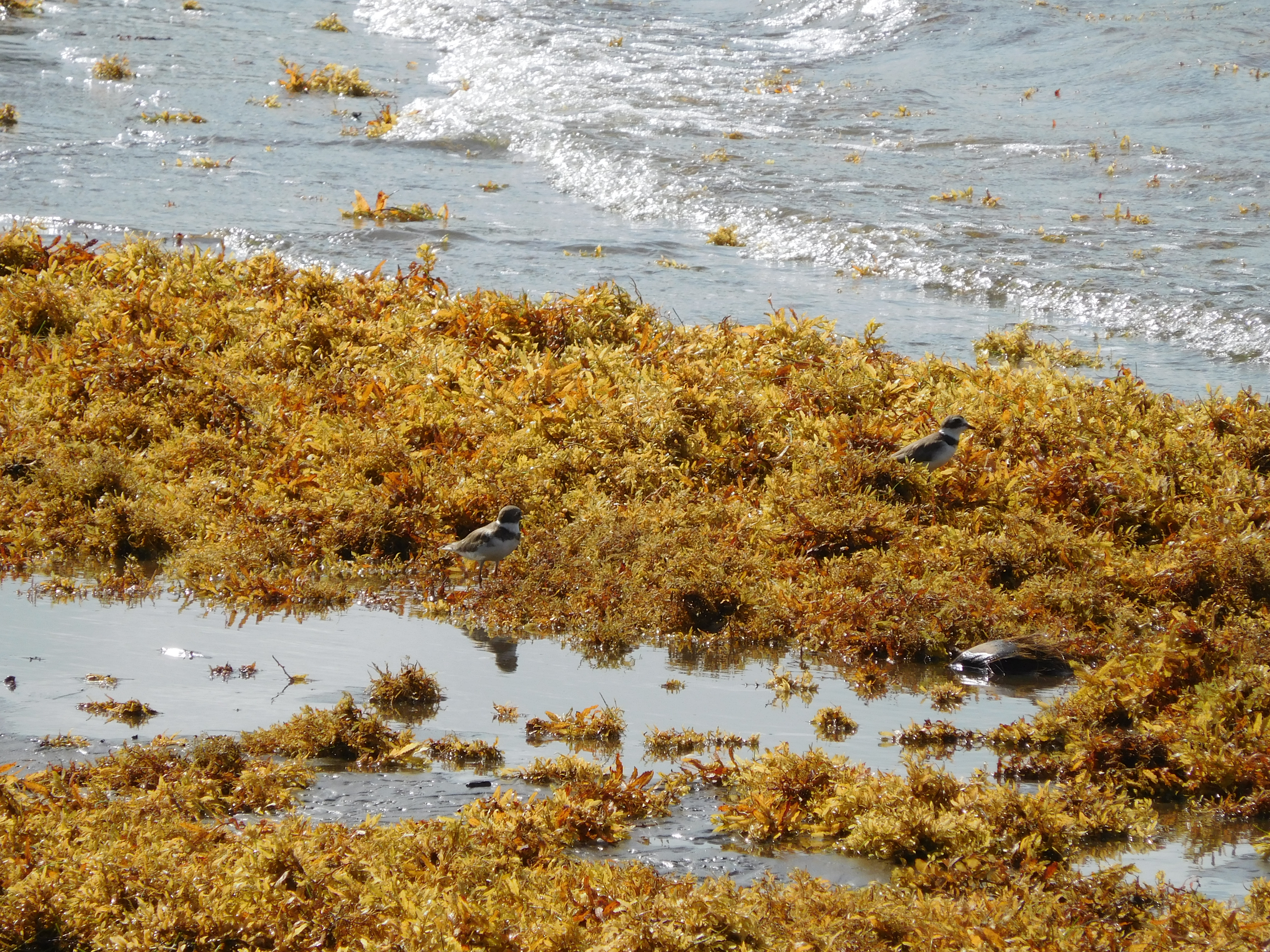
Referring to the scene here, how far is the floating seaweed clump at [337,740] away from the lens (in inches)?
205

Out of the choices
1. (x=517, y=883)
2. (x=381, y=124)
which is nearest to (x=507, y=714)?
(x=517, y=883)

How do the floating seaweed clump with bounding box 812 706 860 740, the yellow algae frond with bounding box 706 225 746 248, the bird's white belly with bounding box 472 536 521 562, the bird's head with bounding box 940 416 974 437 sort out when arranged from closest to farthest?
the floating seaweed clump with bounding box 812 706 860 740, the bird's white belly with bounding box 472 536 521 562, the bird's head with bounding box 940 416 974 437, the yellow algae frond with bounding box 706 225 746 248

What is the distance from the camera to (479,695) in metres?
5.93

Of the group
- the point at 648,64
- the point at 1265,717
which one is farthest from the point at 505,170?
the point at 1265,717

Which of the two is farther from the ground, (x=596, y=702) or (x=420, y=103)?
(x=420, y=103)

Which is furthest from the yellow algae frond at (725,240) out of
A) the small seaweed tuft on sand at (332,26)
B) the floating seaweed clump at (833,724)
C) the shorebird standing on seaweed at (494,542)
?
the small seaweed tuft on sand at (332,26)

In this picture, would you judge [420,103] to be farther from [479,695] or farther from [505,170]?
[479,695]

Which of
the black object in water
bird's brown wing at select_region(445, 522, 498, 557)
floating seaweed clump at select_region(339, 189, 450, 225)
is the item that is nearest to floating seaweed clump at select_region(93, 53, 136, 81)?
floating seaweed clump at select_region(339, 189, 450, 225)

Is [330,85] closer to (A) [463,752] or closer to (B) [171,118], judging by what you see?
(B) [171,118]

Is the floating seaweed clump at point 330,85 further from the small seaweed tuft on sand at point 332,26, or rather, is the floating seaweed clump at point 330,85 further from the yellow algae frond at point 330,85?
the small seaweed tuft on sand at point 332,26

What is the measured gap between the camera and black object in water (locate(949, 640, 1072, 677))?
629 cm

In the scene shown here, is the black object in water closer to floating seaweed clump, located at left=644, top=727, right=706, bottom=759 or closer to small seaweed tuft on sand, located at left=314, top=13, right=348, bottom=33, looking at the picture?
floating seaweed clump, located at left=644, top=727, right=706, bottom=759

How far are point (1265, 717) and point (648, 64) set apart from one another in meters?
24.6

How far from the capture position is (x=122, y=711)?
546 centimetres
